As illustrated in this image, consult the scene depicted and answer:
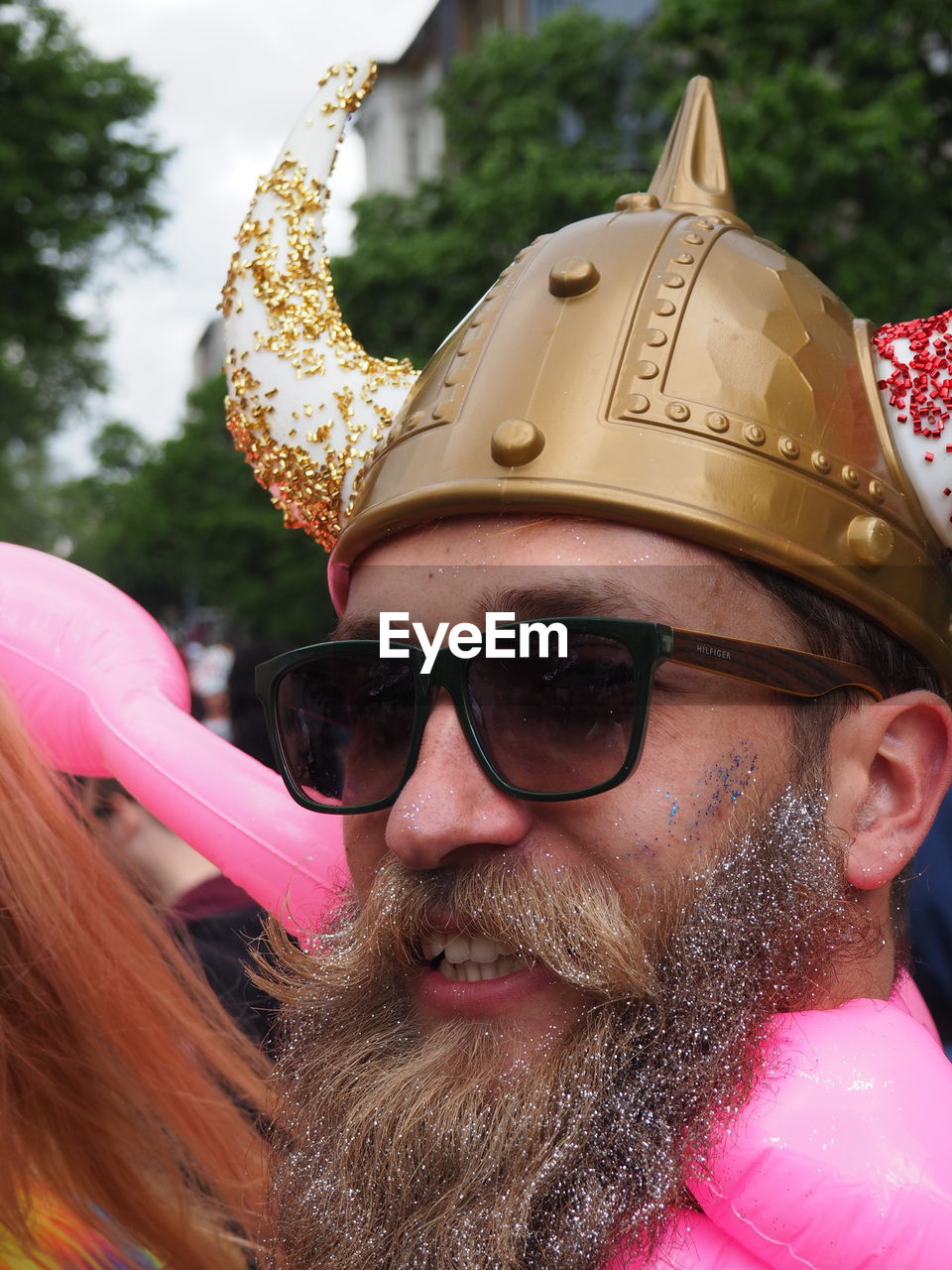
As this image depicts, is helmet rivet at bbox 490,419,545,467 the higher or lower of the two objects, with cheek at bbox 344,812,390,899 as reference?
higher

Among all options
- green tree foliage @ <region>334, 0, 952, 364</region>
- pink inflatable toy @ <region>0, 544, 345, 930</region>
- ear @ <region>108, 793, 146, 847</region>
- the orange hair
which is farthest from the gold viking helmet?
green tree foliage @ <region>334, 0, 952, 364</region>

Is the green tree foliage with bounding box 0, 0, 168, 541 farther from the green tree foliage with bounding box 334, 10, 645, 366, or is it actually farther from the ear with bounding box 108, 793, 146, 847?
the ear with bounding box 108, 793, 146, 847

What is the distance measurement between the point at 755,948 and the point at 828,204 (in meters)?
12.4

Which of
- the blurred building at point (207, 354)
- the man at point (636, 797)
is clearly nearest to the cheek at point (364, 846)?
the man at point (636, 797)

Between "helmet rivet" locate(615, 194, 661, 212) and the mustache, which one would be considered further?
"helmet rivet" locate(615, 194, 661, 212)

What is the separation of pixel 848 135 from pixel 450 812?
40.2ft

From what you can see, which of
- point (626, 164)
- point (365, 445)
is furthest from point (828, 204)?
point (365, 445)

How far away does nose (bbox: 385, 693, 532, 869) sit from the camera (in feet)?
4.75

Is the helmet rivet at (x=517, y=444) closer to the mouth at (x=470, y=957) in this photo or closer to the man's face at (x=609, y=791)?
the man's face at (x=609, y=791)

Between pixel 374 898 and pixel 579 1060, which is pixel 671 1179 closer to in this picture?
pixel 579 1060

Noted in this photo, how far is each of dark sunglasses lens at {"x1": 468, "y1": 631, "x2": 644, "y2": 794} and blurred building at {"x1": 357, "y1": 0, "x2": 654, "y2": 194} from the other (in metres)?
38.9

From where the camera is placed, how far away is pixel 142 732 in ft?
6.61

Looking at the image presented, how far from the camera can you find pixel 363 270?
18.1 meters

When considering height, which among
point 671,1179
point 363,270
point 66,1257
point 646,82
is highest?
point 646,82
